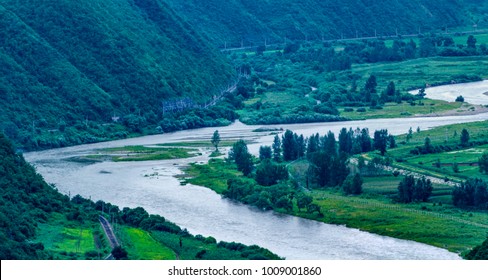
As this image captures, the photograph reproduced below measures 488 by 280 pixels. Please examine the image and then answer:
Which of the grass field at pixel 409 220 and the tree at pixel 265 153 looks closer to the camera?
the grass field at pixel 409 220

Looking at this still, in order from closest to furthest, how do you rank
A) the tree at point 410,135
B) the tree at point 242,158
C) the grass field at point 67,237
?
the grass field at point 67,237 → the tree at point 242,158 → the tree at point 410,135

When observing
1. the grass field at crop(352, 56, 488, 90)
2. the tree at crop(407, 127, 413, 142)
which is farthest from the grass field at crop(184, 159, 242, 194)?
the grass field at crop(352, 56, 488, 90)

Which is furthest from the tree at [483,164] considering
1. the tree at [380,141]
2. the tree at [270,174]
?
the tree at [270,174]

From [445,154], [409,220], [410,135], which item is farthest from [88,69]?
Result: [409,220]

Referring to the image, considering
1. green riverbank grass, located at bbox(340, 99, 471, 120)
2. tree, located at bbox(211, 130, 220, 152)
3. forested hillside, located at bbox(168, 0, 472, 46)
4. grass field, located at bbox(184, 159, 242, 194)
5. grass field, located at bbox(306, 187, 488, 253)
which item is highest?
forested hillside, located at bbox(168, 0, 472, 46)

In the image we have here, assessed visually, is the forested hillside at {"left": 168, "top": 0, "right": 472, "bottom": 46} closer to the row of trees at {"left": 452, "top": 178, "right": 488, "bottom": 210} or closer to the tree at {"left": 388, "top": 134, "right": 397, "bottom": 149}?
the tree at {"left": 388, "top": 134, "right": 397, "bottom": 149}

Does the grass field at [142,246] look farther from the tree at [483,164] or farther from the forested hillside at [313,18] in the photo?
the forested hillside at [313,18]

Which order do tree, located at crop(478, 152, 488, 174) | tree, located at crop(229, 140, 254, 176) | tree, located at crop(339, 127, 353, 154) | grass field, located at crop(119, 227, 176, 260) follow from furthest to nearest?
tree, located at crop(339, 127, 353, 154) < tree, located at crop(229, 140, 254, 176) < tree, located at crop(478, 152, 488, 174) < grass field, located at crop(119, 227, 176, 260)
